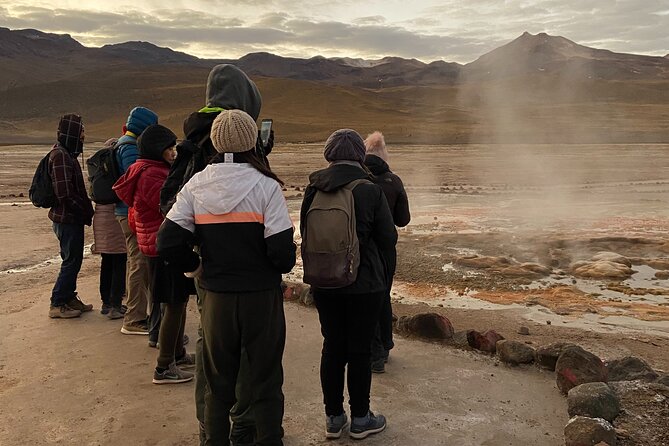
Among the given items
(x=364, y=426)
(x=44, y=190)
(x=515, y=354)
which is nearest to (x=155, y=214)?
(x=44, y=190)

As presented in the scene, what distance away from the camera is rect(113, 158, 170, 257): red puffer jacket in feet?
13.9

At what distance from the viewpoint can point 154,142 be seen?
4324mm

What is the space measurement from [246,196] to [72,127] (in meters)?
3.28

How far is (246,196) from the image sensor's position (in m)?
2.84

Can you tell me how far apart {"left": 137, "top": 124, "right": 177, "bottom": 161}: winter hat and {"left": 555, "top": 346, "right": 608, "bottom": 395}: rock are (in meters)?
3.09

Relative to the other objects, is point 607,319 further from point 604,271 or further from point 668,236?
point 668,236

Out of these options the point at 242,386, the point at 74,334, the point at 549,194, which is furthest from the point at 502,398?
the point at 549,194

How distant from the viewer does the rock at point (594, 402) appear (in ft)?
11.9

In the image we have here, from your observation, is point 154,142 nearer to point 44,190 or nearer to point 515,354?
point 44,190

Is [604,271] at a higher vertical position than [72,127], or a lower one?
lower

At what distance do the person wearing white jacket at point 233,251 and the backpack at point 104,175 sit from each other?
240 cm

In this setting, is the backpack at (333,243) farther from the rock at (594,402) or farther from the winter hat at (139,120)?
the winter hat at (139,120)

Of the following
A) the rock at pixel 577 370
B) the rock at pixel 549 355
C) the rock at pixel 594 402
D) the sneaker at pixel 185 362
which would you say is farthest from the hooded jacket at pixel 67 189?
the rock at pixel 594 402

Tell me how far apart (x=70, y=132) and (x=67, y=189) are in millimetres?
500
